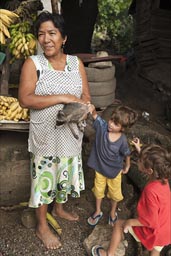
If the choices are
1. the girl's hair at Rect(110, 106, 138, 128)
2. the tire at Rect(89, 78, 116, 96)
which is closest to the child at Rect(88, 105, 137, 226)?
the girl's hair at Rect(110, 106, 138, 128)

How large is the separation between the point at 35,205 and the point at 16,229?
2.10 feet

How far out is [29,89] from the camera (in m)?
2.68

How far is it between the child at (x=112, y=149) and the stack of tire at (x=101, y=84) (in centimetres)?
103

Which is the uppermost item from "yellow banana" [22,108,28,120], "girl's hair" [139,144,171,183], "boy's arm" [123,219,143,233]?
"yellow banana" [22,108,28,120]

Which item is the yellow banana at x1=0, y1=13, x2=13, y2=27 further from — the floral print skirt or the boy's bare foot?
the boy's bare foot

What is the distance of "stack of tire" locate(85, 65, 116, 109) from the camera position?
13.4 feet

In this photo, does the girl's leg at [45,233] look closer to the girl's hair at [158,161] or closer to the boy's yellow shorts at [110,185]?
the boy's yellow shorts at [110,185]

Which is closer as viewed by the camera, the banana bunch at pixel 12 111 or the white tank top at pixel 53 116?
the white tank top at pixel 53 116

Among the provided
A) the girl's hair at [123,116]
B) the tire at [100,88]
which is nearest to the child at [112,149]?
the girl's hair at [123,116]

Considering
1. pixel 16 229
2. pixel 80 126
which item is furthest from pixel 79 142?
pixel 16 229

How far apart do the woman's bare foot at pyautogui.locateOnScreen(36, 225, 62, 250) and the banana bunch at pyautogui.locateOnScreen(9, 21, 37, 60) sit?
1.95 meters

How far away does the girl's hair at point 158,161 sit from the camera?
2.52 m

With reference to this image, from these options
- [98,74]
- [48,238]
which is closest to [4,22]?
[98,74]

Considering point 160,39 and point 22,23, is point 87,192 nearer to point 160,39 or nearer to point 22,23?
point 22,23
